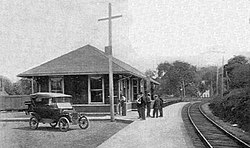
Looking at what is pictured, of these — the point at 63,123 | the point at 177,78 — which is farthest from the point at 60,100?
the point at 177,78

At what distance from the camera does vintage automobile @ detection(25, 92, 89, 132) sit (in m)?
12.4

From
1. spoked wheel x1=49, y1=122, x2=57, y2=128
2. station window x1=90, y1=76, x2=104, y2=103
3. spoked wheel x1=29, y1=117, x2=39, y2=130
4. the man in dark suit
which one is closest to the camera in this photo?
spoked wheel x1=29, y1=117, x2=39, y2=130

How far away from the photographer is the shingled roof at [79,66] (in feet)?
62.5

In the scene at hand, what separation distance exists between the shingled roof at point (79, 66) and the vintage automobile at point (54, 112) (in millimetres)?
5727

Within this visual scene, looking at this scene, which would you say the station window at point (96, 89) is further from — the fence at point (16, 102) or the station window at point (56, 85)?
the fence at point (16, 102)

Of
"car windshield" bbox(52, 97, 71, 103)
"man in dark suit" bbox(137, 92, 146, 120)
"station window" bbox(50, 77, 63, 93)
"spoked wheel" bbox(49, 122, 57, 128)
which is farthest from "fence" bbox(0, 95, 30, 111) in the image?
"car windshield" bbox(52, 97, 71, 103)

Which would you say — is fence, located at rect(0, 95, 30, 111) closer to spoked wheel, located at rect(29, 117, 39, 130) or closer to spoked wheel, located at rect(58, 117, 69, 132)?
spoked wheel, located at rect(29, 117, 39, 130)

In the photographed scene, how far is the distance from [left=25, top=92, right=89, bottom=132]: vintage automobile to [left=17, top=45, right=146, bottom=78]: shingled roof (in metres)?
5.73

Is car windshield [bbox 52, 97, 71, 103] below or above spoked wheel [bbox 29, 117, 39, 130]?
above

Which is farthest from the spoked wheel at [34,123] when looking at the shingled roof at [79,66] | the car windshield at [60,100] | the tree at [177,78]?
the tree at [177,78]

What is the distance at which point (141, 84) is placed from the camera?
2828 cm

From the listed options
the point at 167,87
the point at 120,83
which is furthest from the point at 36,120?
the point at 167,87

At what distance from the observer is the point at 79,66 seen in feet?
65.8

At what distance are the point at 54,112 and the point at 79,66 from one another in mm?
7831
